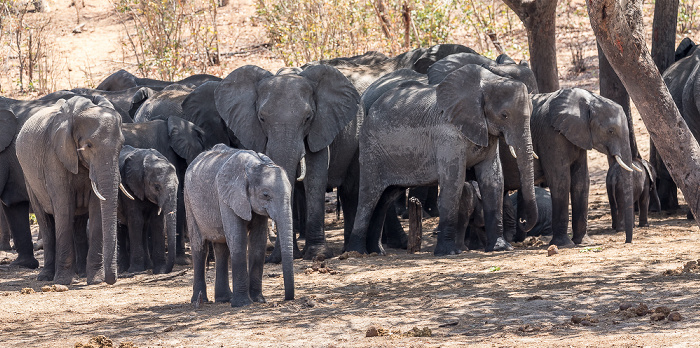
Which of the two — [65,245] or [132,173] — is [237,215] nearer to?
[65,245]

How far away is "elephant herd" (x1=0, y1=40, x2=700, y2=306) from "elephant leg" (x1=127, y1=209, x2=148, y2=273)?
13mm

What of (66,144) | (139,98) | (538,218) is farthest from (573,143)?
(139,98)

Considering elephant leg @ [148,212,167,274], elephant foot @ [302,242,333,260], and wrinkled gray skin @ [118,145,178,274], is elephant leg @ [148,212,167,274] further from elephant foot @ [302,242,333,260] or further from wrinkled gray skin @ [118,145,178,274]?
elephant foot @ [302,242,333,260]

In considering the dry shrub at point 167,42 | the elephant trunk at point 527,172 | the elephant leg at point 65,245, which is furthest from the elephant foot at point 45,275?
the dry shrub at point 167,42

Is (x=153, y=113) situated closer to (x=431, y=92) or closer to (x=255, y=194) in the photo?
(x=431, y=92)

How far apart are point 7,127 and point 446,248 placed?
5086mm

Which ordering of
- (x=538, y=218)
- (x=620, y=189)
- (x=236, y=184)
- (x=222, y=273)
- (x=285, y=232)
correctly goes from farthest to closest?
(x=538, y=218) → (x=620, y=189) → (x=222, y=273) → (x=236, y=184) → (x=285, y=232)

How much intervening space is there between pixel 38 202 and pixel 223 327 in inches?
175

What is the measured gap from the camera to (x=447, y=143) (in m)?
11.7

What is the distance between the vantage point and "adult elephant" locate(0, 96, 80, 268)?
1216 cm

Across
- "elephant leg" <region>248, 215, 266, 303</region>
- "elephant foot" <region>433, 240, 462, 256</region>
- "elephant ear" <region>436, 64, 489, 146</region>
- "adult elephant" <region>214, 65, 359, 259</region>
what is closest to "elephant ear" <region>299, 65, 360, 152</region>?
"adult elephant" <region>214, 65, 359, 259</region>

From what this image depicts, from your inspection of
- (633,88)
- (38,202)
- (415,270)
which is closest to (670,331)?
(633,88)

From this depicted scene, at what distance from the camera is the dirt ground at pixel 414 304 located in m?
6.87

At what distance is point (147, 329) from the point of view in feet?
25.3
